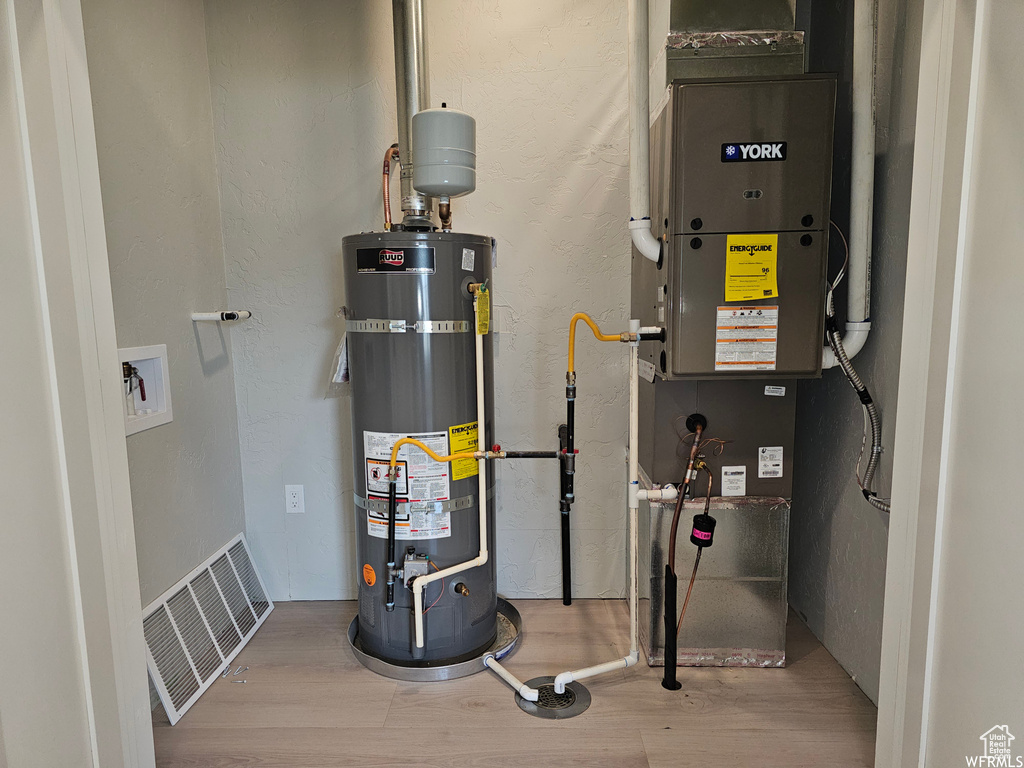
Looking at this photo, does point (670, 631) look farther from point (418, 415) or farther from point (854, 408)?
point (418, 415)

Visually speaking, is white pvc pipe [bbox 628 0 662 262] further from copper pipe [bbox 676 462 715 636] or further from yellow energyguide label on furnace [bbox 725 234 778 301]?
copper pipe [bbox 676 462 715 636]

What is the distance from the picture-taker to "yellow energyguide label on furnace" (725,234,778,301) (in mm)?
1678

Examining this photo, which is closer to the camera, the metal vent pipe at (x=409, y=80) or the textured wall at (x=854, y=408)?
the textured wall at (x=854, y=408)

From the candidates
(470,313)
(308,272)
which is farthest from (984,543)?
(308,272)

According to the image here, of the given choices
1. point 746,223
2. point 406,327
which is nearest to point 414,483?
point 406,327

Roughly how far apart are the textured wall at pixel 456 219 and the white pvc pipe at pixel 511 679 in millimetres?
510

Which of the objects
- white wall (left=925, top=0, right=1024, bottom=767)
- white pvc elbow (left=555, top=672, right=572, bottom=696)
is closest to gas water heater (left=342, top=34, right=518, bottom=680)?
white pvc elbow (left=555, top=672, right=572, bottom=696)

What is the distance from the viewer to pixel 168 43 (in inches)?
78.8

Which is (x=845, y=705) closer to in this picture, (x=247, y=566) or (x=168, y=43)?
(x=247, y=566)

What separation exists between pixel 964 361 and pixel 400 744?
5.51ft

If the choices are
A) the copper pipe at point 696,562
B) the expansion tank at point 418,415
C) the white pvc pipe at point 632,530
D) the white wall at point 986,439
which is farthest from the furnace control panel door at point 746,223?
the expansion tank at point 418,415

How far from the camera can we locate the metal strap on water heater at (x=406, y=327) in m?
1.87

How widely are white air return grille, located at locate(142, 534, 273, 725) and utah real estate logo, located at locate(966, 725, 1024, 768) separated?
1919mm

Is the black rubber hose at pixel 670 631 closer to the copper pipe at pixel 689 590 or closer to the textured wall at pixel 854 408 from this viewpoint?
the copper pipe at pixel 689 590
